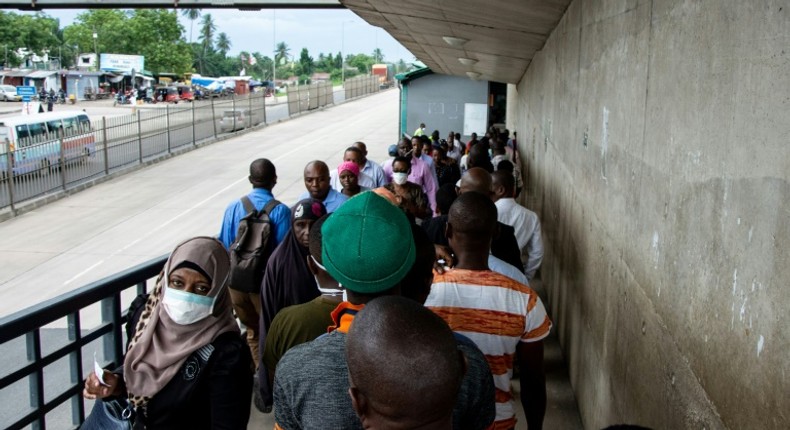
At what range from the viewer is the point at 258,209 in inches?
232

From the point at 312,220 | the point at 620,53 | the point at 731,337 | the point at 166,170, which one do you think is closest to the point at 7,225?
the point at 166,170

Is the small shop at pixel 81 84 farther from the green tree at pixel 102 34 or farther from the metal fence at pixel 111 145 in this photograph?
the metal fence at pixel 111 145

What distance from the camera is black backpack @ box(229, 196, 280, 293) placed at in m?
5.61

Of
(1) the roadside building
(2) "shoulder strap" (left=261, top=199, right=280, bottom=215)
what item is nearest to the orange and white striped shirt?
(2) "shoulder strap" (left=261, top=199, right=280, bottom=215)

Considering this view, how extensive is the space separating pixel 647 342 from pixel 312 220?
2123mm

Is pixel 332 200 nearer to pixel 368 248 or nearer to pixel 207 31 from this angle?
pixel 368 248

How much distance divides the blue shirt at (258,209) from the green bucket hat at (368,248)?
3.37 metres

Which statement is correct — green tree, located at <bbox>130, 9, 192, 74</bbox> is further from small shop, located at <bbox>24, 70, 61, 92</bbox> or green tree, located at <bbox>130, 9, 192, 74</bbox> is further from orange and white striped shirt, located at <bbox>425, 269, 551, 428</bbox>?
orange and white striped shirt, located at <bbox>425, 269, 551, 428</bbox>

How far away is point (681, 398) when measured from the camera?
280 centimetres

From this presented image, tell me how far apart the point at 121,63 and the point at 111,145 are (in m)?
65.7

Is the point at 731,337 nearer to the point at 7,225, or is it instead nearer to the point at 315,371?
the point at 315,371

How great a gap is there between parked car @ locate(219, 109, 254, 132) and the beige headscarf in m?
37.2

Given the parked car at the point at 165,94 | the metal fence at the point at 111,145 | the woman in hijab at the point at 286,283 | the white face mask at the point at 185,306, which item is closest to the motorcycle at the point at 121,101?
the parked car at the point at 165,94

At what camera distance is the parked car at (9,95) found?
216 feet
